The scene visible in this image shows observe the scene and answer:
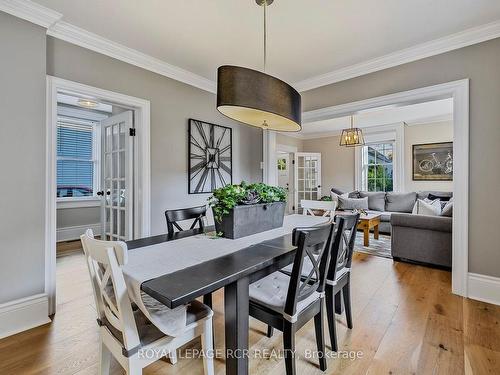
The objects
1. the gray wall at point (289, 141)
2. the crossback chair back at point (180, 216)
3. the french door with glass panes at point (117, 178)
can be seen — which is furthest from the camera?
the gray wall at point (289, 141)

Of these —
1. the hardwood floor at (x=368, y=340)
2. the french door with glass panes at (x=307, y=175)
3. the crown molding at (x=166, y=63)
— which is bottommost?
the hardwood floor at (x=368, y=340)

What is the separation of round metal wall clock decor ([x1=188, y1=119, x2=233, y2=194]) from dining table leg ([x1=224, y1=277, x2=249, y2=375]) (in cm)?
230

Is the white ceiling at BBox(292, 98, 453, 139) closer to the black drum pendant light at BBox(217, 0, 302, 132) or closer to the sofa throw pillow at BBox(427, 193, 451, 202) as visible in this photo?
the sofa throw pillow at BBox(427, 193, 451, 202)

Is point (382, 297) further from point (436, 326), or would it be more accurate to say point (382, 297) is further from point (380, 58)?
point (380, 58)

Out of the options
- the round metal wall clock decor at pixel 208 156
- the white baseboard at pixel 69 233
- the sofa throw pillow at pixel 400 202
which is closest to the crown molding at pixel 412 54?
the round metal wall clock decor at pixel 208 156

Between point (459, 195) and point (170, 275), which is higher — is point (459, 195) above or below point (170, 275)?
above

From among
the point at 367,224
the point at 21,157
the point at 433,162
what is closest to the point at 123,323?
the point at 21,157

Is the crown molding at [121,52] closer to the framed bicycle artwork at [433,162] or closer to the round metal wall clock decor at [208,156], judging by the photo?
the round metal wall clock decor at [208,156]

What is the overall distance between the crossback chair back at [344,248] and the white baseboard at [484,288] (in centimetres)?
148

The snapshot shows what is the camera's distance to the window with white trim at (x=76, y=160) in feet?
15.7

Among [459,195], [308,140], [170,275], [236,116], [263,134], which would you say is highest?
[308,140]

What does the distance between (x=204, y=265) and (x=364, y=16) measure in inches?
92.3

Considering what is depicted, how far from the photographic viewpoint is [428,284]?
278cm

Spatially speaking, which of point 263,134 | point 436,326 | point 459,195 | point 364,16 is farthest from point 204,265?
point 263,134
